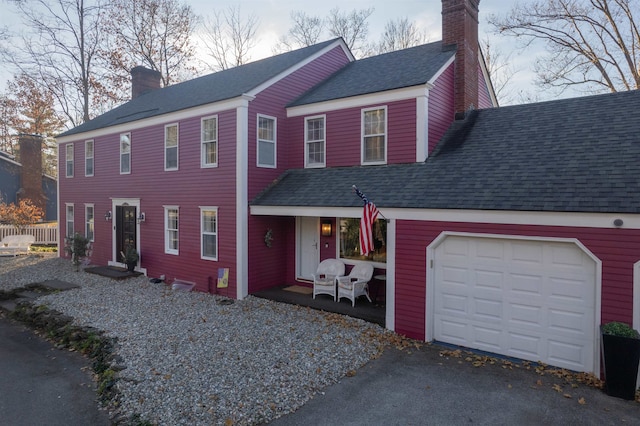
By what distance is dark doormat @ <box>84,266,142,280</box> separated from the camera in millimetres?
13312

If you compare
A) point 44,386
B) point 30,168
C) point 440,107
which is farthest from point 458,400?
point 30,168

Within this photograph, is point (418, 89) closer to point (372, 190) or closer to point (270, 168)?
point (372, 190)

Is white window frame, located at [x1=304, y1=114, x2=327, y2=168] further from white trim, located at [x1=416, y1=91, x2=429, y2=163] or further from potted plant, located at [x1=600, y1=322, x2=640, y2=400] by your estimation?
potted plant, located at [x1=600, y1=322, x2=640, y2=400]

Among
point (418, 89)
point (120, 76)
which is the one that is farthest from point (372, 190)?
point (120, 76)

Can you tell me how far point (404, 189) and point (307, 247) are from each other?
13.3ft

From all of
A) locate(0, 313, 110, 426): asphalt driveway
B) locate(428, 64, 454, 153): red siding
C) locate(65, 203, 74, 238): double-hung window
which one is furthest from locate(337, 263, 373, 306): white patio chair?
locate(65, 203, 74, 238): double-hung window

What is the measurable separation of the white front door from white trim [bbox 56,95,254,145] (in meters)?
3.69

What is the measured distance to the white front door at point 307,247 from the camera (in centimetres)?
1152

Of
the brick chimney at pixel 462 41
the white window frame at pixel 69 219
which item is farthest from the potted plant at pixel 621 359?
the white window frame at pixel 69 219

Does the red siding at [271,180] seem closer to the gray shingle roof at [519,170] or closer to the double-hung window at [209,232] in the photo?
the gray shingle roof at [519,170]

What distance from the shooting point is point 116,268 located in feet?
47.9

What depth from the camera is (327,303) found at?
9.80 metres

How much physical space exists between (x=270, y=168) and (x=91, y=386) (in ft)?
22.9

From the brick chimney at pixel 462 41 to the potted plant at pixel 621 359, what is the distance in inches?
274
